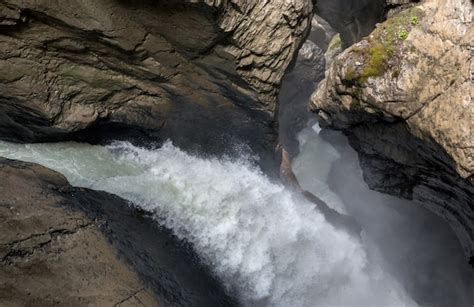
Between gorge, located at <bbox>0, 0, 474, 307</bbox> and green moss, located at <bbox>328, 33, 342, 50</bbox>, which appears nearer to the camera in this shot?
gorge, located at <bbox>0, 0, 474, 307</bbox>

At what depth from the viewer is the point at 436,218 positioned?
1595cm

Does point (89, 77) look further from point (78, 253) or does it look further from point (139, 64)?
point (78, 253)

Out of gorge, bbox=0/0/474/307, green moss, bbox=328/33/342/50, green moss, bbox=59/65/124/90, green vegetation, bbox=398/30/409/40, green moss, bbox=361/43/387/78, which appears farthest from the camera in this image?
green moss, bbox=328/33/342/50

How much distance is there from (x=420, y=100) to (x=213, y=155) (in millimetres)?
8923

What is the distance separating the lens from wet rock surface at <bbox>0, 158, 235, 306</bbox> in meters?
7.76

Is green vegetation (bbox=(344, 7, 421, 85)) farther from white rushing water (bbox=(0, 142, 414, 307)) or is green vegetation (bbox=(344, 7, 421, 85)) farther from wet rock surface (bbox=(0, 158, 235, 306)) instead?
wet rock surface (bbox=(0, 158, 235, 306))

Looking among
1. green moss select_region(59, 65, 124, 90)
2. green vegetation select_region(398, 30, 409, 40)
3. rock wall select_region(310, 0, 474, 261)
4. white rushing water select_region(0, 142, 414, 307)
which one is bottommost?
white rushing water select_region(0, 142, 414, 307)

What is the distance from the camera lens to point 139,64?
1271cm

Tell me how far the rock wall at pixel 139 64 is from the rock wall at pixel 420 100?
2887 mm

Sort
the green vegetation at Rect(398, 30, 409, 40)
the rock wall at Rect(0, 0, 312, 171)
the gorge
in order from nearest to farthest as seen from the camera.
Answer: the gorge < the green vegetation at Rect(398, 30, 409, 40) < the rock wall at Rect(0, 0, 312, 171)

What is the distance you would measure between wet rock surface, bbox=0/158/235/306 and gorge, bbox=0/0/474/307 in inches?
1.7

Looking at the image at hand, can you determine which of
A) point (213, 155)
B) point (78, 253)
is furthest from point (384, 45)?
point (78, 253)

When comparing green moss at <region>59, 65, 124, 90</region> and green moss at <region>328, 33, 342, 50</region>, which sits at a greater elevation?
green moss at <region>328, 33, 342, 50</region>

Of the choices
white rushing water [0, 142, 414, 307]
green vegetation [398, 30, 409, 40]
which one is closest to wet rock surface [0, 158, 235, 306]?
white rushing water [0, 142, 414, 307]
